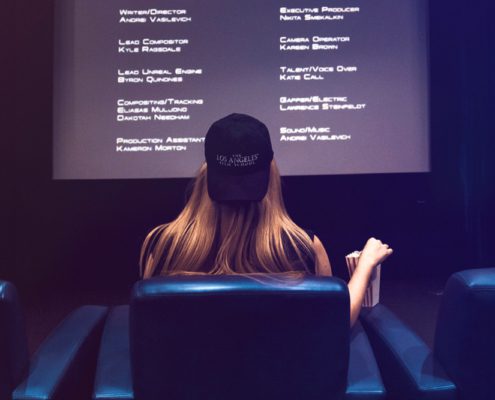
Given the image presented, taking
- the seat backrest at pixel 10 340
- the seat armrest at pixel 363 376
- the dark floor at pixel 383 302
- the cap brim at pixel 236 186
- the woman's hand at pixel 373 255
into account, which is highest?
the cap brim at pixel 236 186

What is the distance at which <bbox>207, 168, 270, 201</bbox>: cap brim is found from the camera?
5.34ft

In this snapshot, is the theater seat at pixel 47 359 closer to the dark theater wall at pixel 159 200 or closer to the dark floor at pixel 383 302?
the dark floor at pixel 383 302

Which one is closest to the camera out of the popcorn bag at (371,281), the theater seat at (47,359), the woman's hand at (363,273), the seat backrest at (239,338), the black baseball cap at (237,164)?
the seat backrest at (239,338)

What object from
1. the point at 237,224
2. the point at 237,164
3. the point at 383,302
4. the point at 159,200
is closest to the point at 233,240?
the point at 237,224

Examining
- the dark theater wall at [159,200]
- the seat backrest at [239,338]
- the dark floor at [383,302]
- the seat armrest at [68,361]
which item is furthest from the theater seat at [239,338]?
the dark theater wall at [159,200]

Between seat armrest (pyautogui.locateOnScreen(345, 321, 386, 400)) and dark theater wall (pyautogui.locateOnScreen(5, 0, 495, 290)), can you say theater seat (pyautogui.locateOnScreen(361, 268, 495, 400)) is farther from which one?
dark theater wall (pyautogui.locateOnScreen(5, 0, 495, 290))

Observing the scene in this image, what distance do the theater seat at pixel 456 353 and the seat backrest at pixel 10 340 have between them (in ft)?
2.87

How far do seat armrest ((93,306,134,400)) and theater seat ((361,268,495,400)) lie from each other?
25.3 inches

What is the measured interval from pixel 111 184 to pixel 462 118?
230cm

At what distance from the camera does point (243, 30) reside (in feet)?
13.0

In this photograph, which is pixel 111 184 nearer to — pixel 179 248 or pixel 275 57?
pixel 275 57

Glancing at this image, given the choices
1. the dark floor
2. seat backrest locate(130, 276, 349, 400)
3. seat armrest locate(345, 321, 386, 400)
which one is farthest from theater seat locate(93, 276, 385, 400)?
the dark floor

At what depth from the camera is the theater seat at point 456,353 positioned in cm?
134

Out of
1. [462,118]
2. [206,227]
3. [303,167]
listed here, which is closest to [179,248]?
[206,227]
